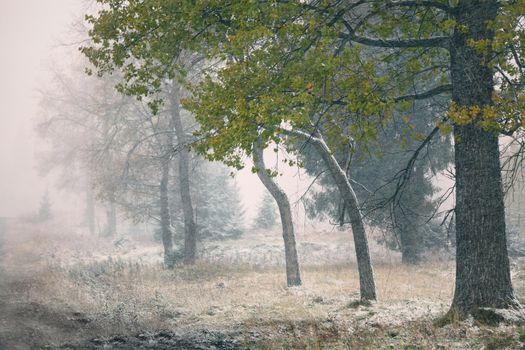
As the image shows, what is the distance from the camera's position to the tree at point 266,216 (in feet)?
127

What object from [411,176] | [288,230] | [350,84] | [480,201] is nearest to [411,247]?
[411,176]

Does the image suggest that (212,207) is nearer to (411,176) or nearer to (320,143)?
(411,176)

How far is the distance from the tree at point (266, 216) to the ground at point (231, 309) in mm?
18823

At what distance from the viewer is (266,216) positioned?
38.9m

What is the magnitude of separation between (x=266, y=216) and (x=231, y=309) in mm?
28601

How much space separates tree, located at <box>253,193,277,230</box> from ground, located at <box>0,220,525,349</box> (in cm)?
1882

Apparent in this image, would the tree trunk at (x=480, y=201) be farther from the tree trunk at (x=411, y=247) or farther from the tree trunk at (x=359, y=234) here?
the tree trunk at (x=411, y=247)

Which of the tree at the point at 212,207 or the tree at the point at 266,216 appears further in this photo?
the tree at the point at 266,216

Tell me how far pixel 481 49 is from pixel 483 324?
395cm

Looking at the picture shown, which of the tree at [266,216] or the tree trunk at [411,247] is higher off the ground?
the tree at [266,216]

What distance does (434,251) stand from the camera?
21547 millimetres

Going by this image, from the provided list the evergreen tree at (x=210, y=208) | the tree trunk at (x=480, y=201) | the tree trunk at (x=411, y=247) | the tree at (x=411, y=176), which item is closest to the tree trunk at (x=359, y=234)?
the tree trunk at (x=480, y=201)

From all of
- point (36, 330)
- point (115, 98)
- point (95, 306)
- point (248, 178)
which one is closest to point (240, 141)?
point (36, 330)

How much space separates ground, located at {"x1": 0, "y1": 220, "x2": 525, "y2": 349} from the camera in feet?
22.6
